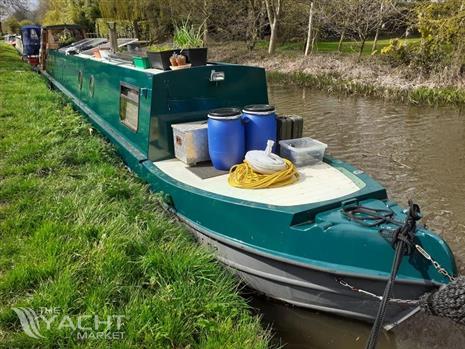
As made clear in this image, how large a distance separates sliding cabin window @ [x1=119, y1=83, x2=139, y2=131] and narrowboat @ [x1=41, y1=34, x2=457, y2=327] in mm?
25

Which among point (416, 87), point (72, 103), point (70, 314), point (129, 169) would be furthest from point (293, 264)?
point (416, 87)

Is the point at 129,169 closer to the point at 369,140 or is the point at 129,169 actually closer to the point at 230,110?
the point at 230,110

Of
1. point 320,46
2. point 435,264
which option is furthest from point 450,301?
point 320,46

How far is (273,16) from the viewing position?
2267cm

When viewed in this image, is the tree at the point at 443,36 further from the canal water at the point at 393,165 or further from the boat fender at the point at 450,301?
the boat fender at the point at 450,301

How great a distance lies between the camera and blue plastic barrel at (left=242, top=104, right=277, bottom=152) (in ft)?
14.4

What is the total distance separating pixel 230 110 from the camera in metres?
4.30

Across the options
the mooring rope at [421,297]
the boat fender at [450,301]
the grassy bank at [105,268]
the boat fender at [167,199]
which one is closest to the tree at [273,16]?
the grassy bank at [105,268]

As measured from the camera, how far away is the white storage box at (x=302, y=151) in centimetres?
441

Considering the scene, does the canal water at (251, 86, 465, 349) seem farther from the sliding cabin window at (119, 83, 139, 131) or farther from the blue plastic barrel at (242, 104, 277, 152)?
the sliding cabin window at (119, 83, 139, 131)

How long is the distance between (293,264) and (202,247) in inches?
35.6

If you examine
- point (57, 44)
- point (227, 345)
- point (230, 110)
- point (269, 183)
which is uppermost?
point (57, 44)

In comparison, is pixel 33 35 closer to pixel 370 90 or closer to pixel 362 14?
pixel 362 14

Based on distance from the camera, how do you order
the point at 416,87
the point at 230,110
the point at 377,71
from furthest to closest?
1. the point at 377,71
2. the point at 416,87
3. the point at 230,110
